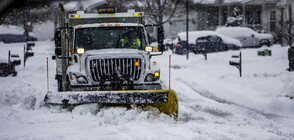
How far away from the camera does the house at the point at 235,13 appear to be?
119 ft

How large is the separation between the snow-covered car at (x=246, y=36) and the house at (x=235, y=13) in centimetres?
790

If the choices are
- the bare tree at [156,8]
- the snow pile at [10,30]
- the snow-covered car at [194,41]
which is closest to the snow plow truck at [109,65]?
the snow-covered car at [194,41]

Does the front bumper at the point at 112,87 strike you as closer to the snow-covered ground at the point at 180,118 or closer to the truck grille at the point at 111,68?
the truck grille at the point at 111,68

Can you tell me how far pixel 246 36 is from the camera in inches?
1040

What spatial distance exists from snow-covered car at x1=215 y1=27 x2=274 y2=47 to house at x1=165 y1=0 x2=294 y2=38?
7901mm

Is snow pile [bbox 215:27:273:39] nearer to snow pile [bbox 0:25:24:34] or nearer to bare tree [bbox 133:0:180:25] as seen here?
bare tree [bbox 133:0:180:25]

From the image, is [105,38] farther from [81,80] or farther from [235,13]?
[235,13]

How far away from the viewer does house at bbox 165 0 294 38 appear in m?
36.3

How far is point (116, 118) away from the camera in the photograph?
6.06 m

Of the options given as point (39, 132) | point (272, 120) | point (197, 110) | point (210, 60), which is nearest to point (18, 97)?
point (39, 132)

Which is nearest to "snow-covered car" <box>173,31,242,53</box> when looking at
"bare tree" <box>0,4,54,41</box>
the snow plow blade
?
"bare tree" <box>0,4,54,41</box>

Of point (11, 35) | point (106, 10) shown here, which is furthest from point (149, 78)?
point (11, 35)

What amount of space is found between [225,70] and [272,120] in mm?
8640

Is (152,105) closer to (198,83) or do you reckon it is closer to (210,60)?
(198,83)
